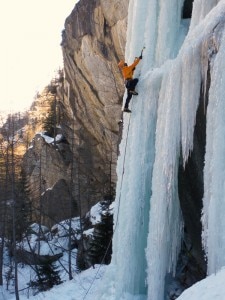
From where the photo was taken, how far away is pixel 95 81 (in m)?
21.1

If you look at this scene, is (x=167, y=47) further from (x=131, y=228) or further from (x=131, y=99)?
(x=131, y=228)

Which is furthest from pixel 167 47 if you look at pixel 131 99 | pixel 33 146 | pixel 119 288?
pixel 33 146

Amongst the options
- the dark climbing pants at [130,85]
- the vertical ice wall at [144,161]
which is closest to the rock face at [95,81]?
the vertical ice wall at [144,161]

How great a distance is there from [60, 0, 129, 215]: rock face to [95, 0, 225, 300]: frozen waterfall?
8.71 m

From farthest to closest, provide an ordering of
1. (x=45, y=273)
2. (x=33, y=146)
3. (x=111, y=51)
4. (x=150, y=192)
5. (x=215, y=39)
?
(x=33, y=146) < (x=111, y=51) < (x=45, y=273) < (x=150, y=192) < (x=215, y=39)

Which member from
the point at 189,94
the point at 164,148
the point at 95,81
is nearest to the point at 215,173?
the point at 189,94

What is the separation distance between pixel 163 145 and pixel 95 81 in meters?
14.9

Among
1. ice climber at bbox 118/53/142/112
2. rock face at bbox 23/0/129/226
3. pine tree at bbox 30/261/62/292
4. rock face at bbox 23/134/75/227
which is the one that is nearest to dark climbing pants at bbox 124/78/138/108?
ice climber at bbox 118/53/142/112

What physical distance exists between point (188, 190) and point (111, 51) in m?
13.4

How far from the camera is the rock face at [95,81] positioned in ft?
60.0

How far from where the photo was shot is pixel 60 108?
3020 cm

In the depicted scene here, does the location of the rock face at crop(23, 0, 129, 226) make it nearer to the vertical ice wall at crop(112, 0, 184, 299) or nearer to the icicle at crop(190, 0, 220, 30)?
the vertical ice wall at crop(112, 0, 184, 299)

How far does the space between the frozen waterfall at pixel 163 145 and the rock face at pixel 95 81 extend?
8.71 meters

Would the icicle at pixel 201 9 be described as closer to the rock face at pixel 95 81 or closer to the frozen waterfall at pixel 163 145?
the frozen waterfall at pixel 163 145
